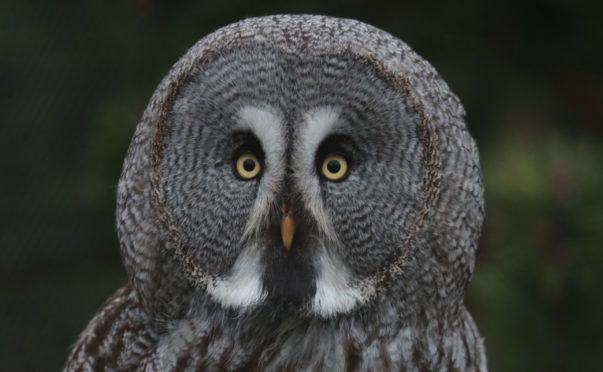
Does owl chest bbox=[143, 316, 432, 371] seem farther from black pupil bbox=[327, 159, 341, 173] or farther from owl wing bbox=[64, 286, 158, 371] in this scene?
black pupil bbox=[327, 159, 341, 173]

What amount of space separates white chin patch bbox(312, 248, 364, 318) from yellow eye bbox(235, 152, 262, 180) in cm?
18

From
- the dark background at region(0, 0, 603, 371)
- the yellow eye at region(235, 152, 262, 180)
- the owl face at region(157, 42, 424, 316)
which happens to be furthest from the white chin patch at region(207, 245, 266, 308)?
the dark background at region(0, 0, 603, 371)

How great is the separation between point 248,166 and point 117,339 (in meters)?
0.47

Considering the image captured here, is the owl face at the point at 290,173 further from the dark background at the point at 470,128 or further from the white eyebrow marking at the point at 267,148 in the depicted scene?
the dark background at the point at 470,128

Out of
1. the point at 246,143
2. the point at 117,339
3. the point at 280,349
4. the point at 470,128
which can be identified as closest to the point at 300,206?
the point at 246,143

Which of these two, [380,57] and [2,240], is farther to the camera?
[2,240]

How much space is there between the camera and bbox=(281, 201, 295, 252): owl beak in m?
1.73

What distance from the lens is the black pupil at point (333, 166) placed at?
1741 millimetres

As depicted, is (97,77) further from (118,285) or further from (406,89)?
(406,89)

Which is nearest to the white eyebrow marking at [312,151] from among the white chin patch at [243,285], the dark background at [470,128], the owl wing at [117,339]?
the white chin patch at [243,285]

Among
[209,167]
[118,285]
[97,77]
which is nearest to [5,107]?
[97,77]

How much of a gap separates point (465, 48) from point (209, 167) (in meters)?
1.57

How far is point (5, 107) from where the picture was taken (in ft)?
11.2

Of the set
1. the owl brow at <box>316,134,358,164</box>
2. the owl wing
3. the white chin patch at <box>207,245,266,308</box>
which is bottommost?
the owl wing
